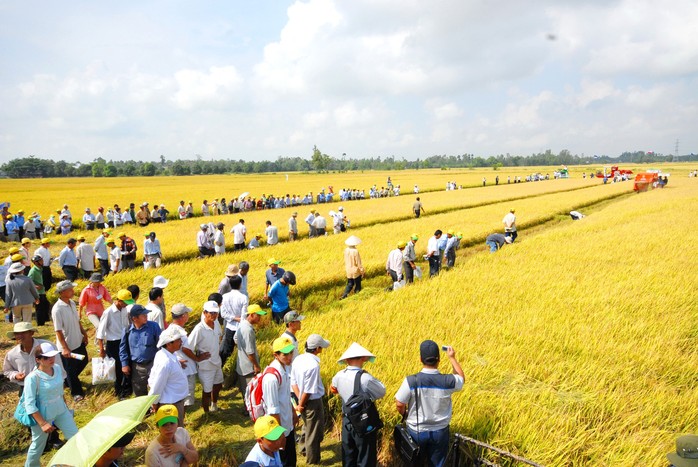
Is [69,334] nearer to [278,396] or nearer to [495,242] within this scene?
[278,396]

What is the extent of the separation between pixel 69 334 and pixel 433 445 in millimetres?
5578

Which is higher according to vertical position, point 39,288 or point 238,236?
point 238,236

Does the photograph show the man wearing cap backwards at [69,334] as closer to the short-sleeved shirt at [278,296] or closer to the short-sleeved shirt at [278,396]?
the short-sleeved shirt at [278,296]

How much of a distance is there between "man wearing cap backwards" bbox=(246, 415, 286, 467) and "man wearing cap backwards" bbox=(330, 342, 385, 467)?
42.0 inches

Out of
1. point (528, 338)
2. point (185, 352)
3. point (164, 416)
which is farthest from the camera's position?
point (528, 338)

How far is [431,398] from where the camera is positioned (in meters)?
3.74

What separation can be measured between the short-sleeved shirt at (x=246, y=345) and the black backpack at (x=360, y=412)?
6.14 ft

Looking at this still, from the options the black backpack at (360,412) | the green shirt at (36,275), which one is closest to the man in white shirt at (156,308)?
the black backpack at (360,412)

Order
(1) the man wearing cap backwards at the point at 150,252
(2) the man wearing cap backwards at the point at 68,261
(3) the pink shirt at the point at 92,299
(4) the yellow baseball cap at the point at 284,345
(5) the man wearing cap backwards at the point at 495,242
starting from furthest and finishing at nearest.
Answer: (5) the man wearing cap backwards at the point at 495,242 < (1) the man wearing cap backwards at the point at 150,252 < (2) the man wearing cap backwards at the point at 68,261 < (3) the pink shirt at the point at 92,299 < (4) the yellow baseball cap at the point at 284,345

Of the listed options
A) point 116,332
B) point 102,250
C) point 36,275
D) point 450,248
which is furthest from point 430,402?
point 102,250

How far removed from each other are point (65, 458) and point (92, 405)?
13.2 feet

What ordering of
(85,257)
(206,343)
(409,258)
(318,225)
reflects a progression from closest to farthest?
1. (206,343)
2. (85,257)
3. (409,258)
4. (318,225)

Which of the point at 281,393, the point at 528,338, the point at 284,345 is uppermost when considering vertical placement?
the point at 284,345

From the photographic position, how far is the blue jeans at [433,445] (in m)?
3.81
